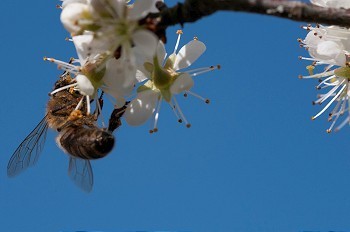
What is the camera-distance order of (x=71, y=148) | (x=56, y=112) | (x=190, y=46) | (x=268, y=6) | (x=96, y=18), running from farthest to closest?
(x=56, y=112), (x=71, y=148), (x=190, y=46), (x=96, y=18), (x=268, y=6)

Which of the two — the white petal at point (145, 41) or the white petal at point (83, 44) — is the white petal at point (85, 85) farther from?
the white petal at point (145, 41)

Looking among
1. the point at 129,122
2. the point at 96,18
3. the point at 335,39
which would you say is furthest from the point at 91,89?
the point at 335,39

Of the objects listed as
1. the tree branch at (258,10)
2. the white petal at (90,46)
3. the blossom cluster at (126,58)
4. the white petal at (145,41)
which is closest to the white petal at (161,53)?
the blossom cluster at (126,58)

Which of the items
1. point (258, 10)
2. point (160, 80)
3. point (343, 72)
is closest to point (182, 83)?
point (160, 80)

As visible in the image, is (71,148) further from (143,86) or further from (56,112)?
(143,86)

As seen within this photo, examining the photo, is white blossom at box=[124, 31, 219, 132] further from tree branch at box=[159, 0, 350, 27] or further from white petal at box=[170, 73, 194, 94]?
tree branch at box=[159, 0, 350, 27]

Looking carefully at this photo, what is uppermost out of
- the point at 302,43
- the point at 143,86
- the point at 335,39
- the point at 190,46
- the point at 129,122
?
the point at 302,43
